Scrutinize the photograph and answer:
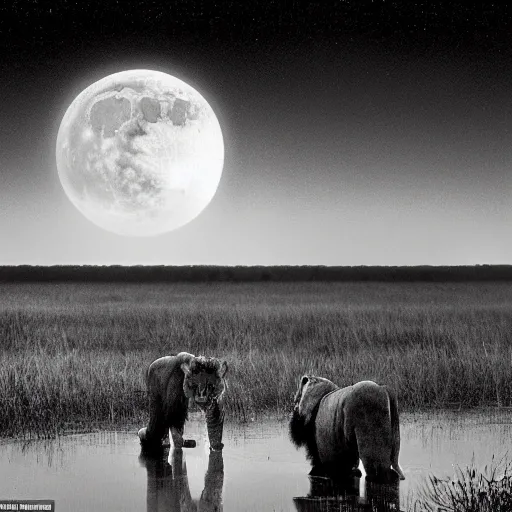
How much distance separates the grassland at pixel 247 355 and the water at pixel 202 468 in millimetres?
1013

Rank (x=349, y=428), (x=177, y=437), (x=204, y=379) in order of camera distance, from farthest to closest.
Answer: (x=177, y=437) → (x=204, y=379) → (x=349, y=428)

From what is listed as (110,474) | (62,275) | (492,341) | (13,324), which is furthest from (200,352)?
(62,275)

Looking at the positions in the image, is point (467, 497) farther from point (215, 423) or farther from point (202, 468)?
point (215, 423)

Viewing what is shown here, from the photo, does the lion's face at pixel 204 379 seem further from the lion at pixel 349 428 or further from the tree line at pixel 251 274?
the tree line at pixel 251 274

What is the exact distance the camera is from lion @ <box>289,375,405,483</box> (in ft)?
23.0

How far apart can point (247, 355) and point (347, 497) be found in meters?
9.01

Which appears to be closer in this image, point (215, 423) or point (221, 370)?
point (221, 370)

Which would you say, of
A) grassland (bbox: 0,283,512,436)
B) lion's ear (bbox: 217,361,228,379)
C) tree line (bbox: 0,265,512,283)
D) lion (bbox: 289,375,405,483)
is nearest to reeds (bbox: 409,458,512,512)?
lion (bbox: 289,375,405,483)

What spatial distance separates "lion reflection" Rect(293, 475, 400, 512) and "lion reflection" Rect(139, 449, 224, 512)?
1.98 ft

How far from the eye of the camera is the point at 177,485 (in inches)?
296

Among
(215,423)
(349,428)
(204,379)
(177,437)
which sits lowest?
(177,437)

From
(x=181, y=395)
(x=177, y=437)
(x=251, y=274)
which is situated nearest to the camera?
(x=181, y=395)

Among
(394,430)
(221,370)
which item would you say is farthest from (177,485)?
(394,430)

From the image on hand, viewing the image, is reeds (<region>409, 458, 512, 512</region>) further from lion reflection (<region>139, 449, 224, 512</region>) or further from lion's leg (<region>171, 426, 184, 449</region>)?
lion's leg (<region>171, 426, 184, 449</region>)
